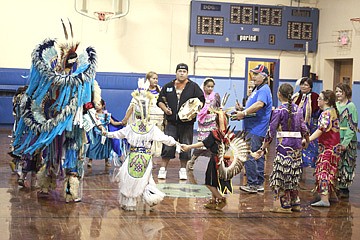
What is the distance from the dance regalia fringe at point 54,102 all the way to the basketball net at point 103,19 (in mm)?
8577

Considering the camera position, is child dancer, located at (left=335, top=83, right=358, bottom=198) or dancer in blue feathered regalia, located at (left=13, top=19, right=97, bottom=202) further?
child dancer, located at (left=335, top=83, right=358, bottom=198)

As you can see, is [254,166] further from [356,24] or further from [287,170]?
[356,24]

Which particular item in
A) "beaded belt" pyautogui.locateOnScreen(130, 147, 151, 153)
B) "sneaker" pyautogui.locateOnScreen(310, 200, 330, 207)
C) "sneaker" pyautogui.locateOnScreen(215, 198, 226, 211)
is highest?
"beaded belt" pyautogui.locateOnScreen(130, 147, 151, 153)

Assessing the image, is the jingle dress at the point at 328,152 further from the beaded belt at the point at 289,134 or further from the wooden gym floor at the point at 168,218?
the beaded belt at the point at 289,134

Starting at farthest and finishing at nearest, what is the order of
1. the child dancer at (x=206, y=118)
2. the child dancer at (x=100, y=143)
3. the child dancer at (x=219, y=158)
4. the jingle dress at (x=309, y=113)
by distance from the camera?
the child dancer at (x=206, y=118)
the child dancer at (x=100, y=143)
the jingle dress at (x=309, y=113)
the child dancer at (x=219, y=158)

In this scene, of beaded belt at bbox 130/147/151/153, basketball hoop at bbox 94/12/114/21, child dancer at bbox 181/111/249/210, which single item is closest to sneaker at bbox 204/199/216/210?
child dancer at bbox 181/111/249/210

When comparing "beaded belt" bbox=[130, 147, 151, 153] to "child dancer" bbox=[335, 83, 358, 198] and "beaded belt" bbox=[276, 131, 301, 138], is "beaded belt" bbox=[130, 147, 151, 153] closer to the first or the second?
"beaded belt" bbox=[276, 131, 301, 138]

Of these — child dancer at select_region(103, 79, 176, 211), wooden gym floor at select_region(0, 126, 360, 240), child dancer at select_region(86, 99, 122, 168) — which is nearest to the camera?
wooden gym floor at select_region(0, 126, 360, 240)

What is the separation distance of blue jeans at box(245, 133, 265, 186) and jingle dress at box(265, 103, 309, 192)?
944mm

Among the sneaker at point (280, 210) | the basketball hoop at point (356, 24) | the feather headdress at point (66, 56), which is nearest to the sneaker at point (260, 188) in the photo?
the sneaker at point (280, 210)

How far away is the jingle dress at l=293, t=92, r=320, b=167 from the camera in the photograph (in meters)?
8.48

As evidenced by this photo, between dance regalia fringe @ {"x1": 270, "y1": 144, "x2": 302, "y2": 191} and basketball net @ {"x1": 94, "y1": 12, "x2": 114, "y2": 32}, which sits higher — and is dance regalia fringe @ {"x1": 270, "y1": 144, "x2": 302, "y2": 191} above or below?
below

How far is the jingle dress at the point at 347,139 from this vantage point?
7645 mm

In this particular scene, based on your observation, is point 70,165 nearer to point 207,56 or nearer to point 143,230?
point 143,230
